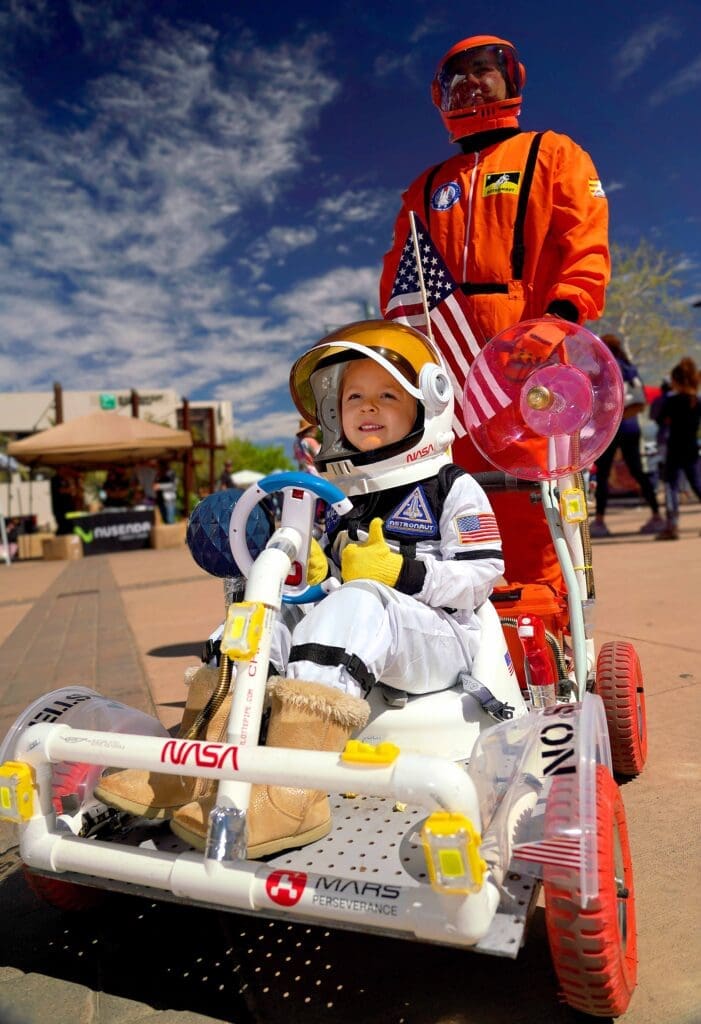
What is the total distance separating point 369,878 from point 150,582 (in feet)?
27.4

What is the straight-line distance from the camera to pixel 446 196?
3.28m

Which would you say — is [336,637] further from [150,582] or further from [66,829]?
[150,582]

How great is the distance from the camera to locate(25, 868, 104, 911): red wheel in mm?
1818

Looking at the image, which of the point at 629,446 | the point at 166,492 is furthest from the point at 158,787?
the point at 166,492

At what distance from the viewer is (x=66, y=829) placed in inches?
66.6

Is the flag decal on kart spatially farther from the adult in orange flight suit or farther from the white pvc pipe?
the adult in orange flight suit

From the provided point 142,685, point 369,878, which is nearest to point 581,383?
point 369,878

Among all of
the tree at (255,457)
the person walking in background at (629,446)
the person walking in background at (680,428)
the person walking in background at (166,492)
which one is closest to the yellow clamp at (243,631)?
the person walking in background at (629,446)

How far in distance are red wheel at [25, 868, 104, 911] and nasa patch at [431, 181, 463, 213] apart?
9.23 ft

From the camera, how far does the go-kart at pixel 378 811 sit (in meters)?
1.31

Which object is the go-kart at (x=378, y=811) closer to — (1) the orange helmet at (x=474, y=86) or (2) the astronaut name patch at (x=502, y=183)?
(2) the astronaut name patch at (x=502, y=183)

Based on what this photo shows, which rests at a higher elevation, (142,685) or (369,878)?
(369,878)

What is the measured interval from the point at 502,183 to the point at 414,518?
1640 millimetres

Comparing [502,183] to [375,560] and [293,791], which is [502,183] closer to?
[375,560]
